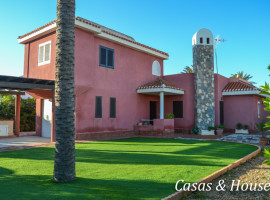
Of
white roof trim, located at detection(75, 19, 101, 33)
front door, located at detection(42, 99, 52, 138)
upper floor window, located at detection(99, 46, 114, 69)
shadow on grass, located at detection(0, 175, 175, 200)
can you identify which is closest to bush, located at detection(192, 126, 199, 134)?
upper floor window, located at detection(99, 46, 114, 69)

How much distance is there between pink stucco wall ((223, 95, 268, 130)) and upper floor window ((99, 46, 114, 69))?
36.6ft

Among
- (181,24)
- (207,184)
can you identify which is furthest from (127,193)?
(181,24)

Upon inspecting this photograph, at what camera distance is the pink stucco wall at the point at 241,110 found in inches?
746

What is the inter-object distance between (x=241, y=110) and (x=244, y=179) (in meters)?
14.9

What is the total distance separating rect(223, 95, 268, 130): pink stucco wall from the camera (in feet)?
62.2

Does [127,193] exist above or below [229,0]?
below

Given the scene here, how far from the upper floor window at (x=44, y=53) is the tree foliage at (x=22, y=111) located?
5633 millimetres

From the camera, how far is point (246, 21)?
60.4 ft

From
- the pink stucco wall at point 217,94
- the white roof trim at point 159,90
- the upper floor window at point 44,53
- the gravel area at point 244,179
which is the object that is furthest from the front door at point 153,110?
the gravel area at point 244,179

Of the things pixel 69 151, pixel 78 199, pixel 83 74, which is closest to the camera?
pixel 78 199

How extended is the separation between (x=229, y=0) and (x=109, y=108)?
12167 mm

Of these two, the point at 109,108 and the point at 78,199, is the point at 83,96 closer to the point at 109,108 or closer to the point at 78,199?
the point at 109,108

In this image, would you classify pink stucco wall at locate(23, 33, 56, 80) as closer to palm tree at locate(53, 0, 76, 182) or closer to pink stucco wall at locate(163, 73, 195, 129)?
palm tree at locate(53, 0, 76, 182)

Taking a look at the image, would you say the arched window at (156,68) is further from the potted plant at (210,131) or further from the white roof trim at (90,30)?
the potted plant at (210,131)
